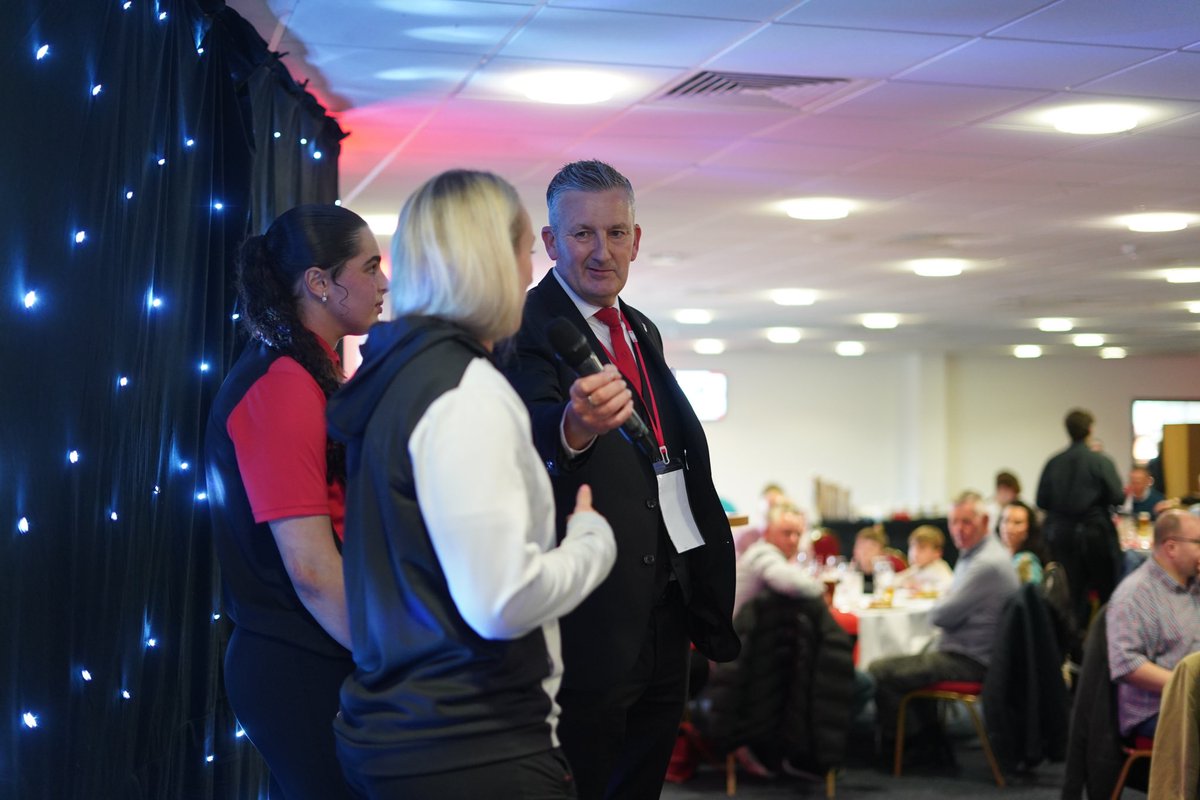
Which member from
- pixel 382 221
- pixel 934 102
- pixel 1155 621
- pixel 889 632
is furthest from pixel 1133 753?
pixel 382 221

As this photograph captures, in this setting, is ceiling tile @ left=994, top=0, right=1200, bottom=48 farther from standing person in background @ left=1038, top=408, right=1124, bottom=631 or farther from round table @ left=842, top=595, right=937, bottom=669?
standing person in background @ left=1038, top=408, right=1124, bottom=631

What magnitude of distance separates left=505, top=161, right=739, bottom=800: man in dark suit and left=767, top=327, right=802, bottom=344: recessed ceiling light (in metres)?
11.9

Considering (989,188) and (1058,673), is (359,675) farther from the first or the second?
(989,188)

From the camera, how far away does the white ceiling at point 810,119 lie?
3.87 metres

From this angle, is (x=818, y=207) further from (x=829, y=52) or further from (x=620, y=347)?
(x=620, y=347)

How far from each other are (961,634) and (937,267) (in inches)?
153

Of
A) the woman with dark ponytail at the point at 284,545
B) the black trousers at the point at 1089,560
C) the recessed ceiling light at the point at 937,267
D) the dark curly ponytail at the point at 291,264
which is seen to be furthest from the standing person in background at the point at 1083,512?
the woman with dark ponytail at the point at 284,545

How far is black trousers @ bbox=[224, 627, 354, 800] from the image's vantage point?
1.95 meters

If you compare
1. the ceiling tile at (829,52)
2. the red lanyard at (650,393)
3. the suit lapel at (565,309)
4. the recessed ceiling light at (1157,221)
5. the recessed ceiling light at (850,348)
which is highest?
the recessed ceiling light at (850,348)

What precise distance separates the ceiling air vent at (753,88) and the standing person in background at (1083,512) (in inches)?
213

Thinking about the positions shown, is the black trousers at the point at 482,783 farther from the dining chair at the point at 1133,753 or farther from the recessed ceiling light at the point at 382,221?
the recessed ceiling light at the point at 382,221

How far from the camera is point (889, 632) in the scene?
6809 mm

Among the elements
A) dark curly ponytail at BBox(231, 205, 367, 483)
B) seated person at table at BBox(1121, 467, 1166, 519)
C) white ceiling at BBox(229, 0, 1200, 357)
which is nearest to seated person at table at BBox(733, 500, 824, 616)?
white ceiling at BBox(229, 0, 1200, 357)

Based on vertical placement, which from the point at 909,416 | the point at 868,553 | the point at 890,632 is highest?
the point at 909,416
